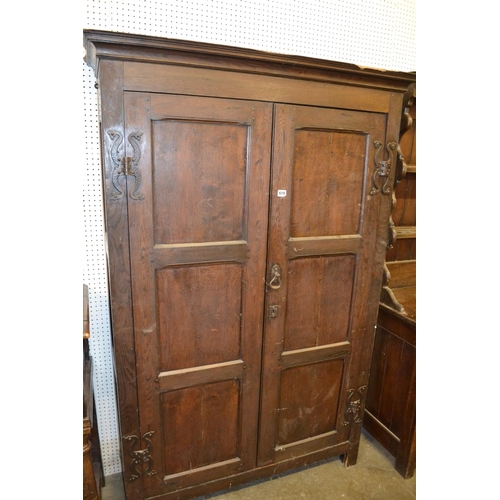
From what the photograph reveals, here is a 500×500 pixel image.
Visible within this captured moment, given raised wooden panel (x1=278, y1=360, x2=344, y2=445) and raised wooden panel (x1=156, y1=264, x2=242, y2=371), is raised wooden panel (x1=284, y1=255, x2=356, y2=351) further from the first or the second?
raised wooden panel (x1=156, y1=264, x2=242, y2=371)

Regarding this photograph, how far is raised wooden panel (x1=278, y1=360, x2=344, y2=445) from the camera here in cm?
182

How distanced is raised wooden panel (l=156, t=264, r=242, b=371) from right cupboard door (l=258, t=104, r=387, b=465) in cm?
18

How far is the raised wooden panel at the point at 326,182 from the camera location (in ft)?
5.03

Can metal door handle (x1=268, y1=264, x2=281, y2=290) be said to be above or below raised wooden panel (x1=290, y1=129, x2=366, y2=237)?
below

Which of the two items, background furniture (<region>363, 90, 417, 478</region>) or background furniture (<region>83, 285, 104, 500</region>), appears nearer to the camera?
background furniture (<region>83, 285, 104, 500</region>)

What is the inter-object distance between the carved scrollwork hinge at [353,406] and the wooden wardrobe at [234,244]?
3cm

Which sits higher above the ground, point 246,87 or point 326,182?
point 246,87

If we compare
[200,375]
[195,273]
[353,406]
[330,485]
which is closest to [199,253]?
[195,273]

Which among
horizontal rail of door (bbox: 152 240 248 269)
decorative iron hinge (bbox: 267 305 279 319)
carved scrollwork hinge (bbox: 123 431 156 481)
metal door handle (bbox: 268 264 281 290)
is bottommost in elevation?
carved scrollwork hinge (bbox: 123 431 156 481)

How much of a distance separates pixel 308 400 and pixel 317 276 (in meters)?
0.72

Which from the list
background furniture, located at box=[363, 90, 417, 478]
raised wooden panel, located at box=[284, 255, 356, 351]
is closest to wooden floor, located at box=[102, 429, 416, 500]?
background furniture, located at box=[363, 90, 417, 478]

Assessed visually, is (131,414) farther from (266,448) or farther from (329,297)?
(329,297)

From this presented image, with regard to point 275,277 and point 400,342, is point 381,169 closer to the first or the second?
point 275,277

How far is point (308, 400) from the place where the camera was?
1880 mm
